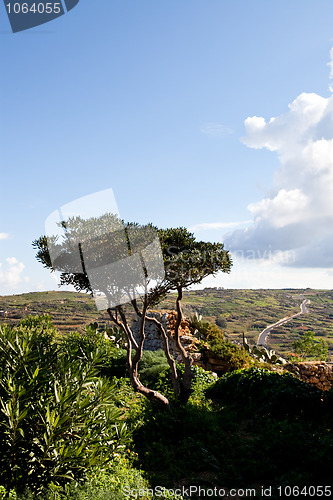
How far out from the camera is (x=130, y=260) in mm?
10531

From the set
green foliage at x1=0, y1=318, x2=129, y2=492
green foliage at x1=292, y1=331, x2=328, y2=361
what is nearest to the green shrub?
green foliage at x1=0, y1=318, x2=129, y2=492

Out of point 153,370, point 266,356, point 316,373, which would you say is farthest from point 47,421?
point 266,356

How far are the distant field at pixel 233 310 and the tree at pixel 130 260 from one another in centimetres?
2509

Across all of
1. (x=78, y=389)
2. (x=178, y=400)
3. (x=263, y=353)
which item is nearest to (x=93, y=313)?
(x=263, y=353)

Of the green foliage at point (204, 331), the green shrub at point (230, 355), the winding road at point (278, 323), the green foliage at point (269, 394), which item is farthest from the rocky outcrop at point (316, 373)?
the winding road at point (278, 323)

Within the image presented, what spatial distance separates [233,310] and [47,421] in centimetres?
8433

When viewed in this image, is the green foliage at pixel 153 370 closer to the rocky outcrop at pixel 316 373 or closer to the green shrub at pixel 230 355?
the green shrub at pixel 230 355

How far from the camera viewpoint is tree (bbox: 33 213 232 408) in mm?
10492

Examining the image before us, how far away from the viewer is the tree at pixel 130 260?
10492 mm

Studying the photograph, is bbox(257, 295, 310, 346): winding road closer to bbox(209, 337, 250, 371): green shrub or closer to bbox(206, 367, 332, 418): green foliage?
bbox(209, 337, 250, 371): green shrub

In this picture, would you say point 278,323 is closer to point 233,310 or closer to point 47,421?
point 233,310

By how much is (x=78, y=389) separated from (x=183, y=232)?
660 centimetres

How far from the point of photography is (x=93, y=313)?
211ft

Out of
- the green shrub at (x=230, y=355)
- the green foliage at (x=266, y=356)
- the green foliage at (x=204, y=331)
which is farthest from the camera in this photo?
the green foliage at (x=204, y=331)
